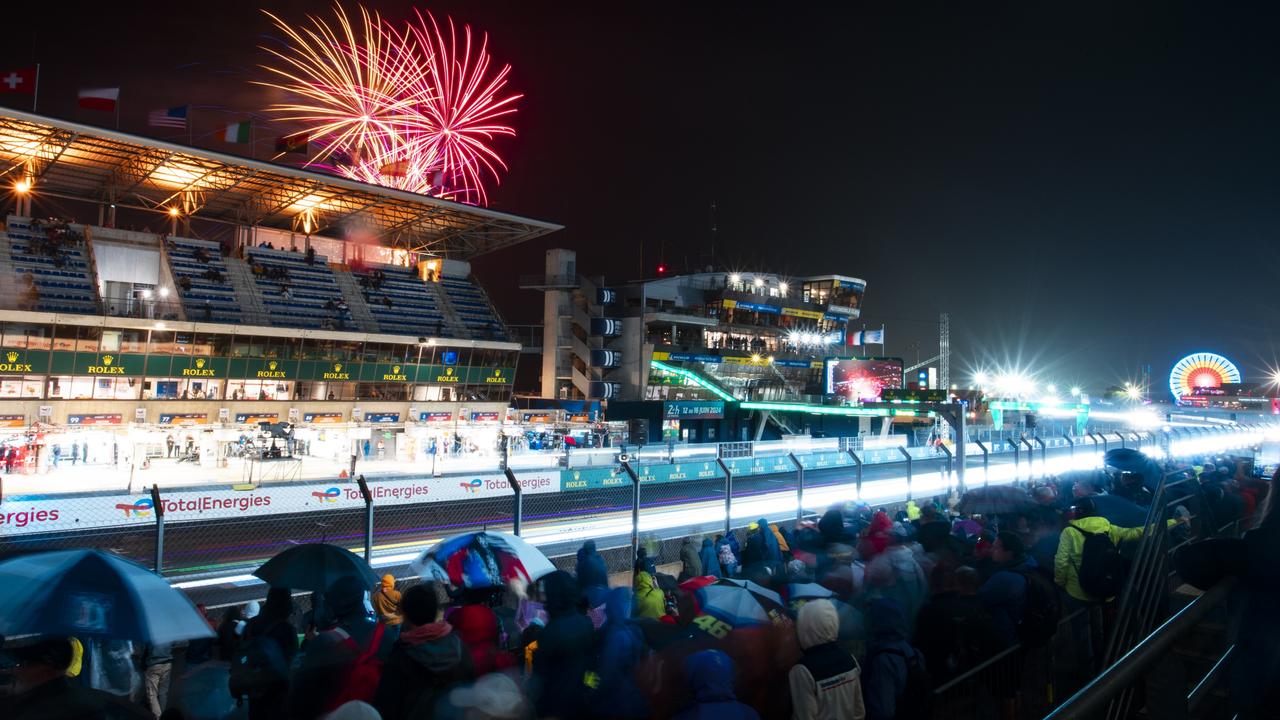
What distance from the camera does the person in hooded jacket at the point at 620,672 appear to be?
13.6 ft

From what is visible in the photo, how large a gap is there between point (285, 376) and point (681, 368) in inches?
1201

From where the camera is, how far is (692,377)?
197ft

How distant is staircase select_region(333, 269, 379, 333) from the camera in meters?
42.8

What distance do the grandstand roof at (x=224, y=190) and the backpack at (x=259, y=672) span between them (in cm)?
3844

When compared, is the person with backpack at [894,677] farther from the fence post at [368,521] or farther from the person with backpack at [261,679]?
the fence post at [368,521]

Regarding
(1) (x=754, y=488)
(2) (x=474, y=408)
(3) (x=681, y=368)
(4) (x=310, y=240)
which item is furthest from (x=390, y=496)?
(3) (x=681, y=368)

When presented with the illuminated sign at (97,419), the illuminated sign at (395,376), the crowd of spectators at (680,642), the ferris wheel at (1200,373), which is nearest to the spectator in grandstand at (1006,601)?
the crowd of spectators at (680,642)

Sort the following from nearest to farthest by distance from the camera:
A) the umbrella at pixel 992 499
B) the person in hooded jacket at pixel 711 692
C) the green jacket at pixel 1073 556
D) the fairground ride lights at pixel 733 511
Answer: the person in hooded jacket at pixel 711 692
the green jacket at pixel 1073 556
the umbrella at pixel 992 499
the fairground ride lights at pixel 733 511

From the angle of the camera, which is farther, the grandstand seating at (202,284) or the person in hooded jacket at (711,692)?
the grandstand seating at (202,284)

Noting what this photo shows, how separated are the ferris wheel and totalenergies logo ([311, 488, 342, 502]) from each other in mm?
73217

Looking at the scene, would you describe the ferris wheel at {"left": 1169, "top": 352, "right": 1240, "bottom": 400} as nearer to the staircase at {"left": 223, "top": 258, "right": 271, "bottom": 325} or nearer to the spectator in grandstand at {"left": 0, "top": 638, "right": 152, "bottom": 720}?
the staircase at {"left": 223, "top": 258, "right": 271, "bottom": 325}

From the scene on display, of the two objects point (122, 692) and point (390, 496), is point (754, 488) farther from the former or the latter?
point (122, 692)

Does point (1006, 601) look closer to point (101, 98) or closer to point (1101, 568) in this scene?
point (1101, 568)

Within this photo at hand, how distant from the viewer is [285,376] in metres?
39.3
